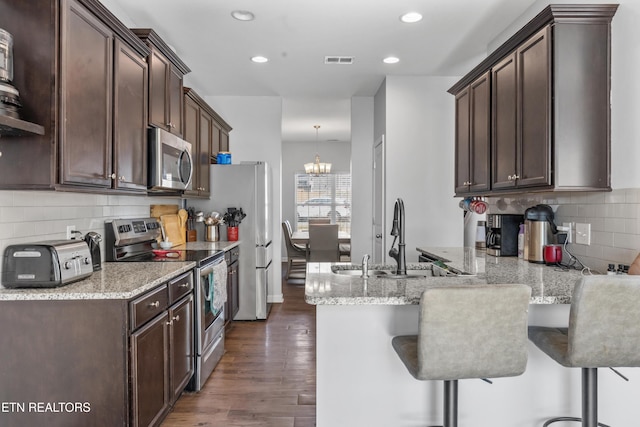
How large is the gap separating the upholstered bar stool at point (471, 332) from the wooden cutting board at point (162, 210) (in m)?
2.98

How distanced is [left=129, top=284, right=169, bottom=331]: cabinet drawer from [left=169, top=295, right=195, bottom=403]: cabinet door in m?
0.14

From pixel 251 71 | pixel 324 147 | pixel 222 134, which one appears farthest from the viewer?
pixel 324 147

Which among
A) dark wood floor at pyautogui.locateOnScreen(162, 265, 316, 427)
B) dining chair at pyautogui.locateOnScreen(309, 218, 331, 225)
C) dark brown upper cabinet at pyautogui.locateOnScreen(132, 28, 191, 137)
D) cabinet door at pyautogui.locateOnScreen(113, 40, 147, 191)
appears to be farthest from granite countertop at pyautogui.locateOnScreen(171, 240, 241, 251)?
dining chair at pyautogui.locateOnScreen(309, 218, 331, 225)

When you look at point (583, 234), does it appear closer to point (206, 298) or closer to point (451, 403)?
point (451, 403)

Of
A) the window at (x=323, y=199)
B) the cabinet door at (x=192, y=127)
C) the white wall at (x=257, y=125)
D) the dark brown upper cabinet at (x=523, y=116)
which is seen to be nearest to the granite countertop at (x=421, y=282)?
the dark brown upper cabinet at (x=523, y=116)

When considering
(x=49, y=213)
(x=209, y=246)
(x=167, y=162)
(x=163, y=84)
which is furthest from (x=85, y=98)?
(x=209, y=246)

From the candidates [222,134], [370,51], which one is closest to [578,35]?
[370,51]

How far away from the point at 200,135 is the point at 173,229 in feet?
3.03

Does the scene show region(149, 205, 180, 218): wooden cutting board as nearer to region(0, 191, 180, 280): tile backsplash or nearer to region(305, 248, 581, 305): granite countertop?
region(0, 191, 180, 280): tile backsplash

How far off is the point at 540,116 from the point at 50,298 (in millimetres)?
2553

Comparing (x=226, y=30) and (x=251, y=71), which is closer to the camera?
(x=226, y=30)

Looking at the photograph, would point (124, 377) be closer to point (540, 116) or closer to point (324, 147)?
point (540, 116)

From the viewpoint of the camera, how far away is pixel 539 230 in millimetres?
2834

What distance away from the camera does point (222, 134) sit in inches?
205
